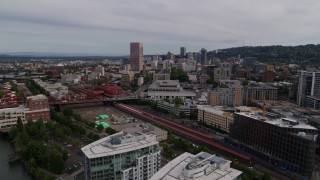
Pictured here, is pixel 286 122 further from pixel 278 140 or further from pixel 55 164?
pixel 55 164

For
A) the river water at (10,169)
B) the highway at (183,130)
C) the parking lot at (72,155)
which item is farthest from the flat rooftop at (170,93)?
the river water at (10,169)

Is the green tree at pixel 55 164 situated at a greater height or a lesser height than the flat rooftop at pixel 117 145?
lesser

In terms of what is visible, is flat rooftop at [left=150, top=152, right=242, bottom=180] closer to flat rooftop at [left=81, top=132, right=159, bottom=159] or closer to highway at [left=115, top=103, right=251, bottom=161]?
flat rooftop at [left=81, top=132, right=159, bottom=159]

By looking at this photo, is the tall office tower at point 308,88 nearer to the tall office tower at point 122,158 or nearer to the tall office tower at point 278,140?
the tall office tower at point 278,140

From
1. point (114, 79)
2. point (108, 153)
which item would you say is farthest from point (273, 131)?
point (114, 79)

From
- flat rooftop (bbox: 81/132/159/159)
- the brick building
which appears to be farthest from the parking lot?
flat rooftop (bbox: 81/132/159/159)

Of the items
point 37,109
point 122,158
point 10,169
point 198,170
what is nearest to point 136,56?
point 37,109

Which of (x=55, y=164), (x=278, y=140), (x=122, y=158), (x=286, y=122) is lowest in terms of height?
(x=55, y=164)

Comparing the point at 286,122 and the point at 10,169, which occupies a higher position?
the point at 286,122
